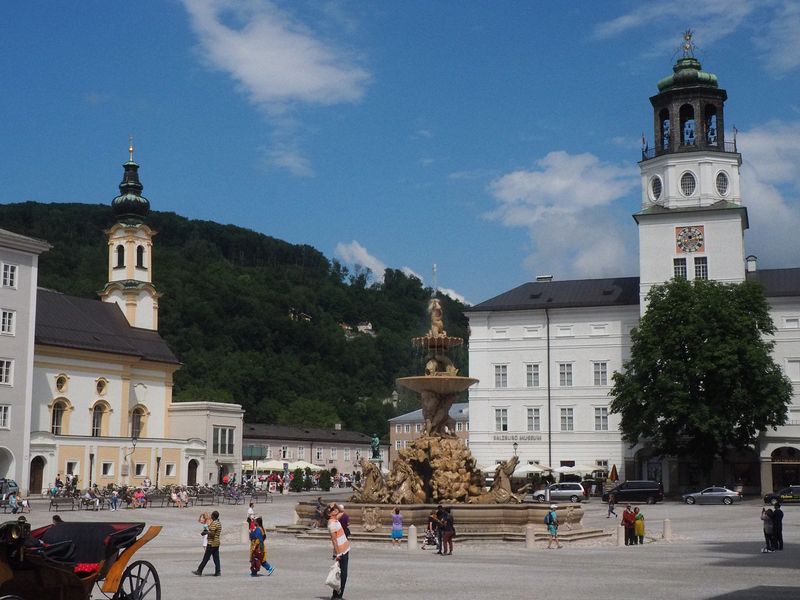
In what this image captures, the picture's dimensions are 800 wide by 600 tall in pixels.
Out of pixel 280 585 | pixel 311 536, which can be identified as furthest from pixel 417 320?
pixel 280 585

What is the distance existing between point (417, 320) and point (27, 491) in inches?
3544

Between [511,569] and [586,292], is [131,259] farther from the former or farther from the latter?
[511,569]

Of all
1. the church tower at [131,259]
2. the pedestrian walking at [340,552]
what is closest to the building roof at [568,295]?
the church tower at [131,259]

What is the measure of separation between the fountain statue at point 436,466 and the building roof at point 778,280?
118 ft

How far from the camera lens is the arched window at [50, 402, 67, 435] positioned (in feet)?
210

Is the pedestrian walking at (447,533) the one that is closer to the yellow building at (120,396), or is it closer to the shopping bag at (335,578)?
the shopping bag at (335,578)

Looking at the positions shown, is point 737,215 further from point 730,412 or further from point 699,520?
point 699,520

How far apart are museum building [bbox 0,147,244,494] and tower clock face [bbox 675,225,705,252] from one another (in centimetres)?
3335

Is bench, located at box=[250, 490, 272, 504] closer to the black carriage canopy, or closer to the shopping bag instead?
the shopping bag

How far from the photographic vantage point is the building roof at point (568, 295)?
66544 millimetres

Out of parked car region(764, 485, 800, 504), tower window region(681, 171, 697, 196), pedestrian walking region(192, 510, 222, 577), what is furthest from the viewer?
tower window region(681, 171, 697, 196)

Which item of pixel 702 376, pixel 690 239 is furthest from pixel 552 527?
pixel 690 239

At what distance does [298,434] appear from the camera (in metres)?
99.7

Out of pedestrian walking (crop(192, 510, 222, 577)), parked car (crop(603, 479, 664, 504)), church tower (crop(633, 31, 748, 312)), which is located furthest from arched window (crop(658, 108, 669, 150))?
pedestrian walking (crop(192, 510, 222, 577))
